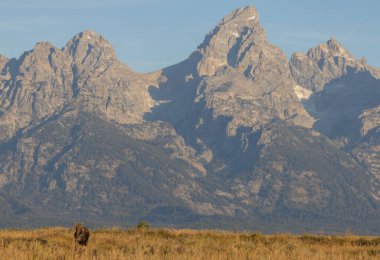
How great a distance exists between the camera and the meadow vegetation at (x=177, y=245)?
123ft

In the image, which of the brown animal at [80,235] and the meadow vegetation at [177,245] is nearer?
the meadow vegetation at [177,245]

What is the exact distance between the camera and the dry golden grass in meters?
37.4

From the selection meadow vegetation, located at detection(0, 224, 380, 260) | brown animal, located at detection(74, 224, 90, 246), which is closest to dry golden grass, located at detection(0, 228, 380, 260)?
meadow vegetation, located at detection(0, 224, 380, 260)

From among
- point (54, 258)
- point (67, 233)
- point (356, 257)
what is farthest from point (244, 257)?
point (67, 233)

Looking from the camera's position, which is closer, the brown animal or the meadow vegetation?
the meadow vegetation

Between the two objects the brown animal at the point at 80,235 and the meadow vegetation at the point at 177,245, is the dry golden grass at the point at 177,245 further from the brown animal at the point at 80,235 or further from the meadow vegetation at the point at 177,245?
Answer: the brown animal at the point at 80,235

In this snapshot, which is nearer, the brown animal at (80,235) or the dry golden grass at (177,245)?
the dry golden grass at (177,245)

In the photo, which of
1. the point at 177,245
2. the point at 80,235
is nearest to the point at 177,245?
the point at 177,245

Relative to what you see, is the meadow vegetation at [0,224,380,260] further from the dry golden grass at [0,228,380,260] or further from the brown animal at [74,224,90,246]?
the brown animal at [74,224,90,246]

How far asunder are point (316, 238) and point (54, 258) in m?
18.2

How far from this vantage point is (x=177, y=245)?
43.0 m

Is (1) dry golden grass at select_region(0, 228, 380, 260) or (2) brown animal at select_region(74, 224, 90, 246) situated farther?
(2) brown animal at select_region(74, 224, 90, 246)

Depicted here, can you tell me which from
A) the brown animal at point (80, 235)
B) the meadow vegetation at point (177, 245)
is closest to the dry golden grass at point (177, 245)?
the meadow vegetation at point (177, 245)

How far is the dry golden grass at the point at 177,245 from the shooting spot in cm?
3744
